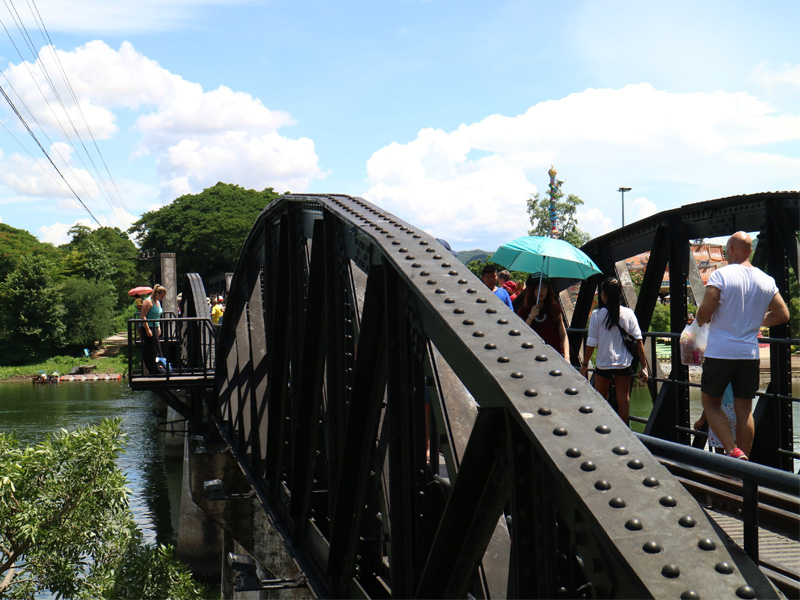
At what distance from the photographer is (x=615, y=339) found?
23.6ft

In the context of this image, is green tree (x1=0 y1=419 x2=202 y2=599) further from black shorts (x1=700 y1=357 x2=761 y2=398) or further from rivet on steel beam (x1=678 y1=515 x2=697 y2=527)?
rivet on steel beam (x1=678 y1=515 x2=697 y2=527)

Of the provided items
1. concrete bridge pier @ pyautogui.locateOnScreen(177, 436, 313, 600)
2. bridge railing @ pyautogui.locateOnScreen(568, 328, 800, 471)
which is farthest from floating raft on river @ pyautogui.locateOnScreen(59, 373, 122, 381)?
bridge railing @ pyautogui.locateOnScreen(568, 328, 800, 471)

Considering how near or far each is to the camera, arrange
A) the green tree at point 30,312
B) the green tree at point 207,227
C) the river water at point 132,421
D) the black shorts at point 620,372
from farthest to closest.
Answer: the green tree at point 207,227
the green tree at point 30,312
the river water at point 132,421
the black shorts at point 620,372

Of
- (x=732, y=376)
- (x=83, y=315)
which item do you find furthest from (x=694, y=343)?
(x=83, y=315)

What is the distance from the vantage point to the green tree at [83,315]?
245ft

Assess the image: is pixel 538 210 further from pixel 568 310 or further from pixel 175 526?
pixel 568 310

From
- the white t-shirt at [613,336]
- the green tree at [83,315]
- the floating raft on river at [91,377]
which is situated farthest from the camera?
the green tree at [83,315]

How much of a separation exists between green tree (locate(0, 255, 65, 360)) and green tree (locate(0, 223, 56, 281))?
1605 centimetres

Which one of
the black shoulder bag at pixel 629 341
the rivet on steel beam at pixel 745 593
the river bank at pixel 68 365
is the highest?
the black shoulder bag at pixel 629 341

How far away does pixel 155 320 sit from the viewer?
14.0m

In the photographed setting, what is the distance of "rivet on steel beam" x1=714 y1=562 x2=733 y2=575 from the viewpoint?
6.84 feet

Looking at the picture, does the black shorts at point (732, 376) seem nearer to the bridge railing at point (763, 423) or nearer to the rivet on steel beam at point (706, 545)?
the bridge railing at point (763, 423)

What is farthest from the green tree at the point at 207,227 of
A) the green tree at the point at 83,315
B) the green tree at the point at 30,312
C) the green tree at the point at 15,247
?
the green tree at the point at 15,247

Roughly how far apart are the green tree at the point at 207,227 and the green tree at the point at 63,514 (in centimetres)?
6226
